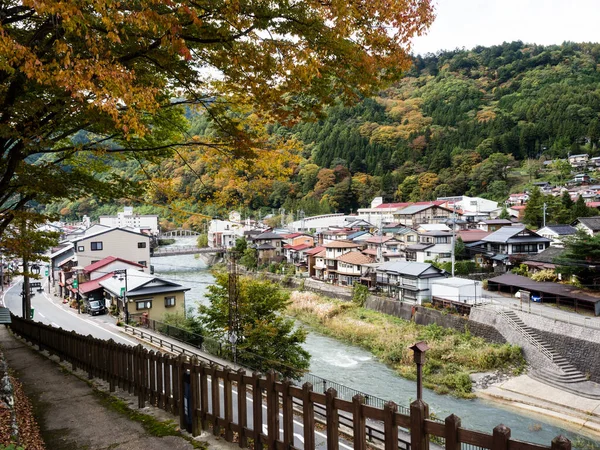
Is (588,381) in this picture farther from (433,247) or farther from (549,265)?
(433,247)

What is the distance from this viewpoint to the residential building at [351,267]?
113 ft

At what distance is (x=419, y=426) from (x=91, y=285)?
28.5 metres

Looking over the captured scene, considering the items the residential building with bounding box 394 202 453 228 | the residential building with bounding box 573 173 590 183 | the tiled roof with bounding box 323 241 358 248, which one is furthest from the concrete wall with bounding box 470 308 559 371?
the residential building with bounding box 573 173 590 183

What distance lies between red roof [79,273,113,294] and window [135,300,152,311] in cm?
502

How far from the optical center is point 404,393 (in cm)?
1720

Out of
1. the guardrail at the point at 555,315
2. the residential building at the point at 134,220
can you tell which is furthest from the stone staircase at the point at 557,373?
the residential building at the point at 134,220

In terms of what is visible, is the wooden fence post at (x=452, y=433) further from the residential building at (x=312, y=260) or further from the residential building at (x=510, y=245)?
the residential building at (x=312, y=260)

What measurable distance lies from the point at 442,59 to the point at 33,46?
456 ft

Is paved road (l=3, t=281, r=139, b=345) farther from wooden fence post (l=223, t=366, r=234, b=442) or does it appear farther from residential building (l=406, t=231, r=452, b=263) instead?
residential building (l=406, t=231, r=452, b=263)

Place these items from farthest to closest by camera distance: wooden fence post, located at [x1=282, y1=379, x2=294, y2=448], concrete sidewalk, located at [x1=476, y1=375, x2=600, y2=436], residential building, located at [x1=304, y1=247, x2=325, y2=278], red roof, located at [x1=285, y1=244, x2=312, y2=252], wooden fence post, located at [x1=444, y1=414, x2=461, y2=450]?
1. red roof, located at [x1=285, y1=244, x2=312, y2=252]
2. residential building, located at [x1=304, y1=247, x2=325, y2=278]
3. concrete sidewalk, located at [x1=476, y1=375, x2=600, y2=436]
4. wooden fence post, located at [x1=282, y1=379, x2=294, y2=448]
5. wooden fence post, located at [x1=444, y1=414, x2=461, y2=450]

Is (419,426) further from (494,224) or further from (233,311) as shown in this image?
(494,224)

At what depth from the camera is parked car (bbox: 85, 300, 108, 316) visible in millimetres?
24844

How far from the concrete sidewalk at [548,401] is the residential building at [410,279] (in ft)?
30.7

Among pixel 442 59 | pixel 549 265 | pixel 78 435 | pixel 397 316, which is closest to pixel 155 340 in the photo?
pixel 78 435
